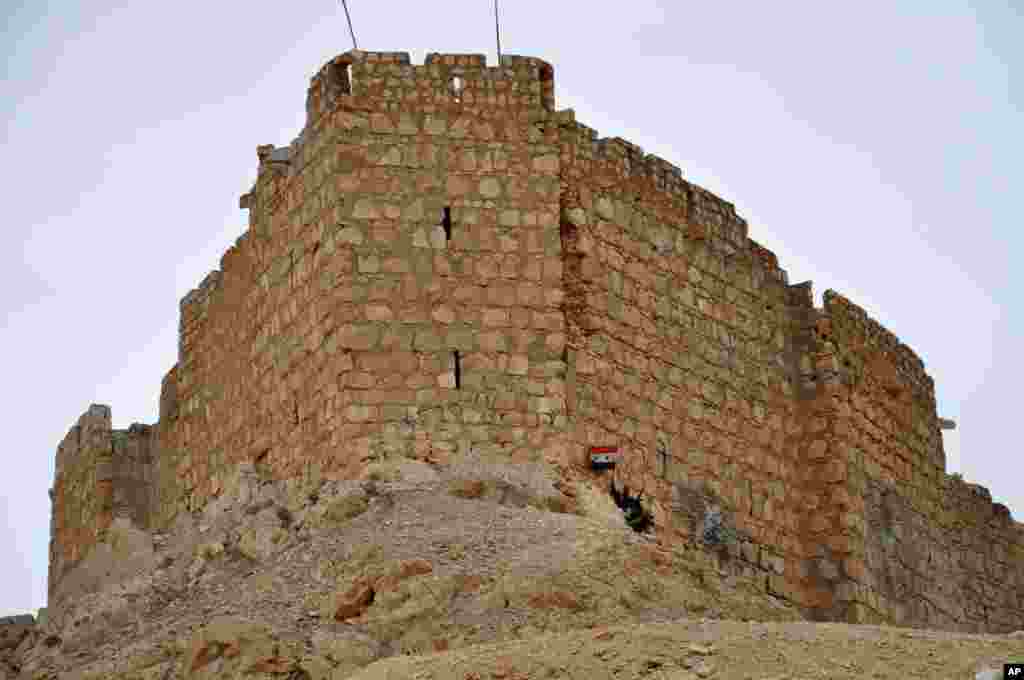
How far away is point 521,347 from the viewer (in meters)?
15.5

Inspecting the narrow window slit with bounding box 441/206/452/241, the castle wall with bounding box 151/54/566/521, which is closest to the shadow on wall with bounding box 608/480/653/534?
the castle wall with bounding box 151/54/566/521

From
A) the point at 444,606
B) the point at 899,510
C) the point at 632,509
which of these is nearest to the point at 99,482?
the point at 632,509

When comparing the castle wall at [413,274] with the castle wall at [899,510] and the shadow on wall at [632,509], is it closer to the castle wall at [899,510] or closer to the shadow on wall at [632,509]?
the shadow on wall at [632,509]

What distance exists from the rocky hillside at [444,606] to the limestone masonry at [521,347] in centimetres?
41

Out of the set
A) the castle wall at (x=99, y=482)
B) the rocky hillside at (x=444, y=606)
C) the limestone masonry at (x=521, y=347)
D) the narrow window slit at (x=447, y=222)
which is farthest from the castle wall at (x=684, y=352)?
the castle wall at (x=99, y=482)

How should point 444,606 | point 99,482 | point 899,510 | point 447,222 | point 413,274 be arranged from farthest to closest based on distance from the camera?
point 899,510 → point 99,482 → point 447,222 → point 413,274 → point 444,606

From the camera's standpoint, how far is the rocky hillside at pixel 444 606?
11.8 meters

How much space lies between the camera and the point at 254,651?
1313 cm

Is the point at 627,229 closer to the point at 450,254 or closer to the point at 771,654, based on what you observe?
the point at 450,254

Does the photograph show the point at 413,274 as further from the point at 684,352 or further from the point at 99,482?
the point at 99,482

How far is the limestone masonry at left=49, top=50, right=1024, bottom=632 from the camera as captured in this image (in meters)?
15.3

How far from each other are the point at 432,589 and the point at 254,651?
3.74 ft

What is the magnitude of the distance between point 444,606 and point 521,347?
8.70 ft

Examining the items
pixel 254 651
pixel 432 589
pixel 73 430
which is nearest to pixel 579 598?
pixel 432 589
